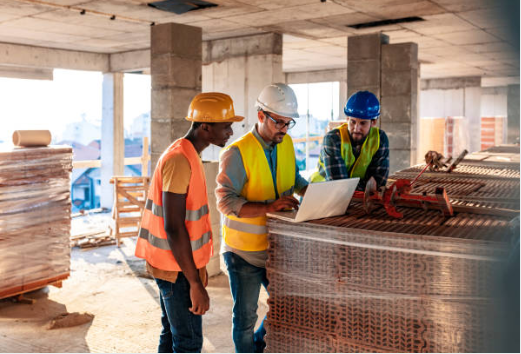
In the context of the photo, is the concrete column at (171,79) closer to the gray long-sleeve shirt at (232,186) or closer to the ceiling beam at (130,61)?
the ceiling beam at (130,61)

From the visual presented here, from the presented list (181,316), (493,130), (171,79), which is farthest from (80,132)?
(493,130)

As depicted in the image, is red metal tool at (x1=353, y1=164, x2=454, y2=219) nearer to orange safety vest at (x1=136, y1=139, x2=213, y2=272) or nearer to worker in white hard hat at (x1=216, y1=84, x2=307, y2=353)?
worker in white hard hat at (x1=216, y1=84, x2=307, y2=353)

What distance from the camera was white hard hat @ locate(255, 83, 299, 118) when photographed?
131 inches

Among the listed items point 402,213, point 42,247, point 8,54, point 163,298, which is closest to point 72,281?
point 42,247

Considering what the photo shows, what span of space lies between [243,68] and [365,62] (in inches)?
103

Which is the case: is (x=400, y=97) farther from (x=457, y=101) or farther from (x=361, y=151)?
(x=457, y=101)

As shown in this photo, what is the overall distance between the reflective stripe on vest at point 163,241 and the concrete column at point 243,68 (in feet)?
25.2

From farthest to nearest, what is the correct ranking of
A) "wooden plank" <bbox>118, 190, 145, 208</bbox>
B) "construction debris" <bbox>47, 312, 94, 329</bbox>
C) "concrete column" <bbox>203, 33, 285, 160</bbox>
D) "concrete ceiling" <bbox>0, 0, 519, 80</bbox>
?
"concrete column" <bbox>203, 33, 285, 160</bbox> → "wooden plank" <bbox>118, 190, 145, 208</bbox> → "concrete ceiling" <bbox>0, 0, 519, 80</bbox> → "construction debris" <bbox>47, 312, 94, 329</bbox>

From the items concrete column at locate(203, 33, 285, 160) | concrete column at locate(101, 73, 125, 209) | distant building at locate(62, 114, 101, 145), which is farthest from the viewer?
distant building at locate(62, 114, 101, 145)

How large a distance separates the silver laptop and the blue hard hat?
4.66 ft

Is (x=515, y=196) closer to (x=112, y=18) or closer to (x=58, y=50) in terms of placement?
(x=112, y=18)

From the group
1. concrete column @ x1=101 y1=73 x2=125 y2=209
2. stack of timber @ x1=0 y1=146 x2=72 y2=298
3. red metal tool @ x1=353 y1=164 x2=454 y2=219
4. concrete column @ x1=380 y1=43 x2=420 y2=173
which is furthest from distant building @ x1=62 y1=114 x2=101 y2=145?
red metal tool @ x1=353 y1=164 x2=454 y2=219

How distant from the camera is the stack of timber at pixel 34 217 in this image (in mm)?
6473

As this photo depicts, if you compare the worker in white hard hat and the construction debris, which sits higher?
the worker in white hard hat
